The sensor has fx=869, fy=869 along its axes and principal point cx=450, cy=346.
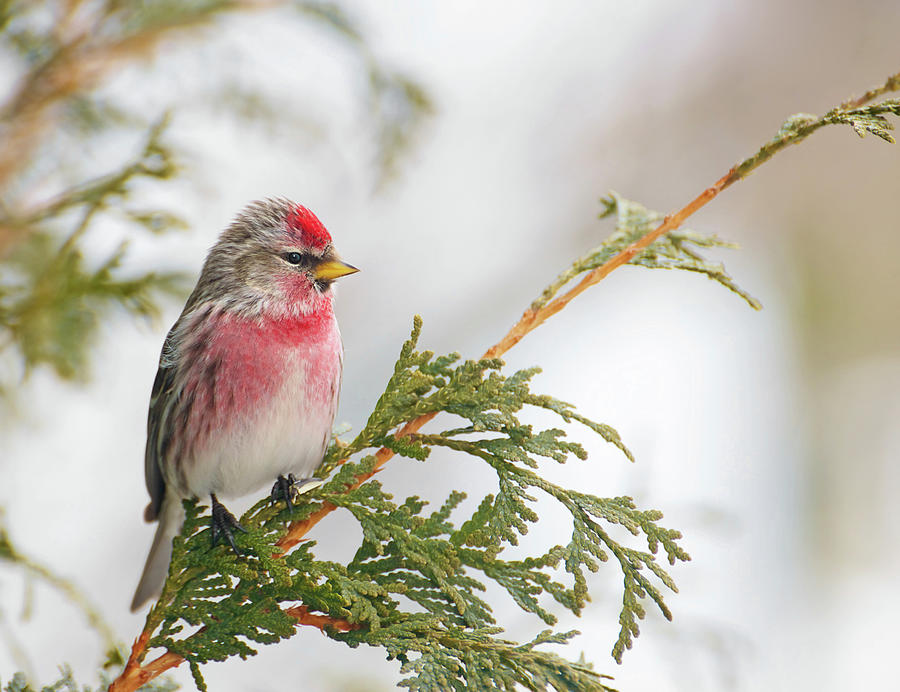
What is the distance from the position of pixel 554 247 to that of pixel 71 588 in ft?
19.4

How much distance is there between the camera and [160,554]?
261 cm

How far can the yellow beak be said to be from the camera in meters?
2.46

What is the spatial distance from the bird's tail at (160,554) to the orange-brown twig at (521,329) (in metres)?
0.88

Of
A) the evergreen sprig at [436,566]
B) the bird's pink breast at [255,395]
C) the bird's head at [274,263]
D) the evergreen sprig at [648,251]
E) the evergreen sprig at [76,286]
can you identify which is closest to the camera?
A: the evergreen sprig at [436,566]

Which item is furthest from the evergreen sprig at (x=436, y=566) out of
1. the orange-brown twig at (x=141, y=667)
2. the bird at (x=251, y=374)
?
the bird at (x=251, y=374)

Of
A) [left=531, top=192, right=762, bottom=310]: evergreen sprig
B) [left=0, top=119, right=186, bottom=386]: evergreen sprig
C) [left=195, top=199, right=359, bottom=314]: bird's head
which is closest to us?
[left=531, top=192, right=762, bottom=310]: evergreen sprig

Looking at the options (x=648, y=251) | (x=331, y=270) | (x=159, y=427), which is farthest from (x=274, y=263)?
(x=648, y=251)

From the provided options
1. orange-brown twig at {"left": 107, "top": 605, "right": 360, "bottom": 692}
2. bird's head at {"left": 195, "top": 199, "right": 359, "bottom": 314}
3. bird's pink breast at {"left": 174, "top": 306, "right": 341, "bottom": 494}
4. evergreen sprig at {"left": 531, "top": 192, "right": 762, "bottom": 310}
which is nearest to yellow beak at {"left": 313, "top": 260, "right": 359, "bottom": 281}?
bird's head at {"left": 195, "top": 199, "right": 359, "bottom": 314}

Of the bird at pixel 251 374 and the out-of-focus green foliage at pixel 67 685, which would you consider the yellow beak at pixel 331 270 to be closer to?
the bird at pixel 251 374

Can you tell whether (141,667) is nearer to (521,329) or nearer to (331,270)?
(521,329)

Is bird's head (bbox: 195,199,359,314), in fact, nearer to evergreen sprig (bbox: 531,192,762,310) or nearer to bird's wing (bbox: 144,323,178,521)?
bird's wing (bbox: 144,323,178,521)

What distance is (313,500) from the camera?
5.81ft

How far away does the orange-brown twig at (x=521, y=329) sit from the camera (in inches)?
61.4

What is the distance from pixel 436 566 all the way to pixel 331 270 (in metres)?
1.12
